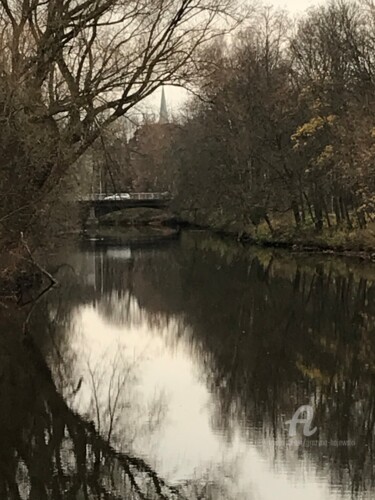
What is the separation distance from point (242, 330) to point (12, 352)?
15.5 feet

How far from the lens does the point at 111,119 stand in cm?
1552

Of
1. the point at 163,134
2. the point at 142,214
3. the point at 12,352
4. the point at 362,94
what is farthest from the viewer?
the point at 142,214

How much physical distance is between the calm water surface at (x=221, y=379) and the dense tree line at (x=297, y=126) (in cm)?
809

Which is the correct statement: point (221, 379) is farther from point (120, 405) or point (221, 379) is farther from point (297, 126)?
point (297, 126)

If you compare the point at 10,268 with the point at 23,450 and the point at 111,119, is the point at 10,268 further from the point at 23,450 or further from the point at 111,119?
the point at 23,450

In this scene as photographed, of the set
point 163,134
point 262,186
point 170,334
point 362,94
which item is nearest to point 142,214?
point 163,134

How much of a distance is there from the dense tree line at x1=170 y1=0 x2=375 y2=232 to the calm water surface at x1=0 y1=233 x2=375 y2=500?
8087 millimetres

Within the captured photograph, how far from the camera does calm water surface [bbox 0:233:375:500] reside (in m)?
7.98

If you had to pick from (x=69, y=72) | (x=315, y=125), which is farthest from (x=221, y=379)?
(x=315, y=125)

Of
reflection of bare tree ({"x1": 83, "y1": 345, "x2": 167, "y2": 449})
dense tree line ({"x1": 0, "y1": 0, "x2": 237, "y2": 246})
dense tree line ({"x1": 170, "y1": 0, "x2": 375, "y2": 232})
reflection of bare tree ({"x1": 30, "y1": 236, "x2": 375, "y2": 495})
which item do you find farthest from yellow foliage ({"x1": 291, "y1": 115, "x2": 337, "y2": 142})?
reflection of bare tree ({"x1": 83, "y1": 345, "x2": 167, "y2": 449})

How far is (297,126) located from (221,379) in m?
24.8

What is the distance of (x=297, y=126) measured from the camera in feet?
116

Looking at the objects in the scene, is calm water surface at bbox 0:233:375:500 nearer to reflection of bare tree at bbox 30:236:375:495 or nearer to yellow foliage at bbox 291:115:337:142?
reflection of bare tree at bbox 30:236:375:495

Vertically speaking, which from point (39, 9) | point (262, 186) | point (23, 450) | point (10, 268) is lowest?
point (23, 450)
